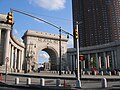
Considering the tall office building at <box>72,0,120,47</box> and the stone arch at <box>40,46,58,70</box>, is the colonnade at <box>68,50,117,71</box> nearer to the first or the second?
the stone arch at <box>40,46,58,70</box>

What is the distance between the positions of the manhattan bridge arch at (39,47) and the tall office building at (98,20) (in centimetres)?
2927

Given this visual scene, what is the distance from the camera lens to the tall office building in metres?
119

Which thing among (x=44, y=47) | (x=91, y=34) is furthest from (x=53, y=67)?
(x=91, y=34)

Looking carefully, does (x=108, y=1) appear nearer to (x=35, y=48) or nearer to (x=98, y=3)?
(x=98, y=3)

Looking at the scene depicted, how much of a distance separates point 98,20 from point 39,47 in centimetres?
5083

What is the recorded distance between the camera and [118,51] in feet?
269

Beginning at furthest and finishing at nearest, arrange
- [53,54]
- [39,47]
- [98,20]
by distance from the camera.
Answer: [98,20]
[53,54]
[39,47]

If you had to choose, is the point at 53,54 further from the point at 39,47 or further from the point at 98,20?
the point at 98,20

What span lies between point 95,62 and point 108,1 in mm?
53727

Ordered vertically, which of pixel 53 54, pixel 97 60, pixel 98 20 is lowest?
pixel 97 60

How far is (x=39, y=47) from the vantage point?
288 feet

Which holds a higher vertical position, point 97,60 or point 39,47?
point 39,47

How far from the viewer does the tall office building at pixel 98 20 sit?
11881cm

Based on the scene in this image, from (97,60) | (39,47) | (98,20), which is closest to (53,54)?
(39,47)
